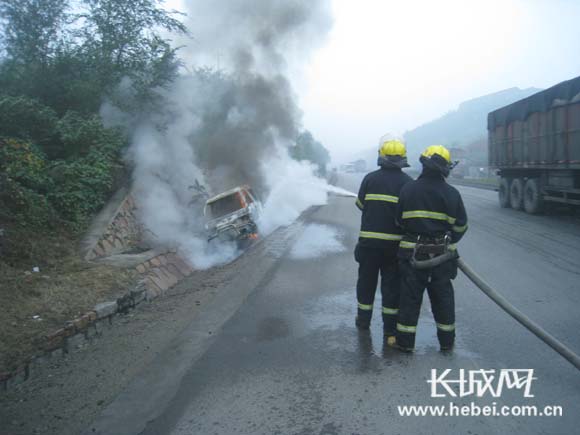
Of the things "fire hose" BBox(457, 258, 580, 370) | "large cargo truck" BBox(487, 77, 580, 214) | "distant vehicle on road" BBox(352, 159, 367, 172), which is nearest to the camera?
"fire hose" BBox(457, 258, 580, 370)

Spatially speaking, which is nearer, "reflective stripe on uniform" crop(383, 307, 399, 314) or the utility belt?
the utility belt

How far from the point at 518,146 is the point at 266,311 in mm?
12097

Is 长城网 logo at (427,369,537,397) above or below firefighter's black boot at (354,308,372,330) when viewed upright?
below

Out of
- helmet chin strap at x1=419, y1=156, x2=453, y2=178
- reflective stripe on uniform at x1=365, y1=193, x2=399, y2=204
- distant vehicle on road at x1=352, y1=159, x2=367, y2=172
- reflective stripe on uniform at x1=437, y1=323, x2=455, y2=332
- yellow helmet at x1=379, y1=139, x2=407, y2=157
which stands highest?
yellow helmet at x1=379, y1=139, x2=407, y2=157

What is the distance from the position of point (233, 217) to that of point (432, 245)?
7.46 metres

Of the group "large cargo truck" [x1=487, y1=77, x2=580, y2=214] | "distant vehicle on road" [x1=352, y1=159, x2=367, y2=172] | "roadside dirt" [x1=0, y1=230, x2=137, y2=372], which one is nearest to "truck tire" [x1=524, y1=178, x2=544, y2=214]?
"large cargo truck" [x1=487, y1=77, x2=580, y2=214]

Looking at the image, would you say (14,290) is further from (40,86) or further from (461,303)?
(40,86)

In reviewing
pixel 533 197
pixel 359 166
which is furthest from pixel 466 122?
pixel 533 197

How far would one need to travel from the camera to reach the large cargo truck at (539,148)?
11.6 metres

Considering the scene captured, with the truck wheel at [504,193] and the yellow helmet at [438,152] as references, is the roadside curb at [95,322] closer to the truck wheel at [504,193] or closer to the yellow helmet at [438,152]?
the yellow helmet at [438,152]

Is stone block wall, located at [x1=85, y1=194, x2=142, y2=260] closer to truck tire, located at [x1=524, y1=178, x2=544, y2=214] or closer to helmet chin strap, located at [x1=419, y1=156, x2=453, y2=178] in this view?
helmet chin strap, located at [x1=419, y1=156, x2=453, y2=178]

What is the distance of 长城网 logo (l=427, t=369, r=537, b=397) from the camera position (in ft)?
11.2

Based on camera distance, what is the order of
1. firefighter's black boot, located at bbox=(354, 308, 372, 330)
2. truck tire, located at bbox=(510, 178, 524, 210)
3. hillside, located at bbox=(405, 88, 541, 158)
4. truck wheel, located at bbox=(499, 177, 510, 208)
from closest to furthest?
firefighter's black boot, located at bbox=(354, 308, 372, 330) → truck tire, located at bbox=(510, 178, 524, 210) → truck wheel, located at bbox=(499, 177, 510, 208) → hillside, located at bbox=(405, 88, 541, 158)

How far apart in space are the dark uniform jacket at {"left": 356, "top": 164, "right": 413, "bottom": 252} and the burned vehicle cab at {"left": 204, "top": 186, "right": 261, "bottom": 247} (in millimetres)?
6669
